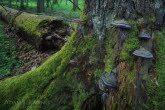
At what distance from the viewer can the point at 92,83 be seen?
4.39m

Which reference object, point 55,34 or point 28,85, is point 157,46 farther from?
point 55,34

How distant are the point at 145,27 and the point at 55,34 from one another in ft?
17.0

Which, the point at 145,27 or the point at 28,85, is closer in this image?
the point at 145,27

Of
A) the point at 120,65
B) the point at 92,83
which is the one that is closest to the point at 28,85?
the point at 92,83

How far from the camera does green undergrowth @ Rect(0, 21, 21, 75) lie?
8.02m

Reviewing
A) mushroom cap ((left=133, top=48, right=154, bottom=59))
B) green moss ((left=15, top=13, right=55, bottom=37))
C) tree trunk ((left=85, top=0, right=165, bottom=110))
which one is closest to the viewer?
mushroom cap ((left=133, top=48, right=154, bottom=59))

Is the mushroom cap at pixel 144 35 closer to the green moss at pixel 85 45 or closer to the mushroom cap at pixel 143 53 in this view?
the mushroom cap at pixel 143 53

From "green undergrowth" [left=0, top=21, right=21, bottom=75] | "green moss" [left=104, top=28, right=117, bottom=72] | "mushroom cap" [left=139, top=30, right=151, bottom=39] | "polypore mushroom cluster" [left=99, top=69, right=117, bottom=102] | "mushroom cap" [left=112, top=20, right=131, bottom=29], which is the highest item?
"mushroom cap" [left=112, top=20, right=131, bottom=29]

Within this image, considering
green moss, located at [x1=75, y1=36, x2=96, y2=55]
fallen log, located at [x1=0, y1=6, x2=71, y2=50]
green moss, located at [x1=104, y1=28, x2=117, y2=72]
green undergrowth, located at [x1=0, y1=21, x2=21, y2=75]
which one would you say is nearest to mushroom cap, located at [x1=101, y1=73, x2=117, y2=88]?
green moss, located at [x1=104, y1=28, x2=117, y2=72]

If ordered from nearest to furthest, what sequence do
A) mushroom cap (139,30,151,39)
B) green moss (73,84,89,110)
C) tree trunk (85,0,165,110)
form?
1. tree trunk (85,0,165,110)
2. mushroom cap (139,30,151,39)
3. green moss (73,84,89,110)

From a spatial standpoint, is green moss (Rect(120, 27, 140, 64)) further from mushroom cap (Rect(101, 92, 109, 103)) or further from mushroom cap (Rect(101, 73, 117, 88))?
mushroom cap (Rect(101, 92, 109, 103))

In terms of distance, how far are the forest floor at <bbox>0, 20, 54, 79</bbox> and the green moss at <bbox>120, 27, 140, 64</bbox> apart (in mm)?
3789

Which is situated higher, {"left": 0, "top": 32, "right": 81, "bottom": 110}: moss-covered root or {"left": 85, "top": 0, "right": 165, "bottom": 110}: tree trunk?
{"left": 85, "top": 0, "right": 165, "bottom": 110}: tree trunk

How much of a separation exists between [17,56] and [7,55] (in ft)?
1.34
